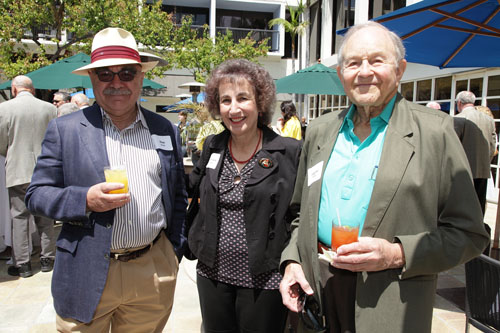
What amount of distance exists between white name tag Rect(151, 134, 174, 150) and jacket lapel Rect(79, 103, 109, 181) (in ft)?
0.93

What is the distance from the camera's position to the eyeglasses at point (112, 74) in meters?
1.98

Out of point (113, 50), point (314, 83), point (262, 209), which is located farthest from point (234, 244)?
point (314, 83)

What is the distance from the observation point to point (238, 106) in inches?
84.3

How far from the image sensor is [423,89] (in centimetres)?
1084

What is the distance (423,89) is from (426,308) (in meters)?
10.7

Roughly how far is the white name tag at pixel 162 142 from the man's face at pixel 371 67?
42.8 inches

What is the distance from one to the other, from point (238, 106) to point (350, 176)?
33.3 inches

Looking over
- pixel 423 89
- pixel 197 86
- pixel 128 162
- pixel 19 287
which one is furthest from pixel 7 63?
pixel 423 89

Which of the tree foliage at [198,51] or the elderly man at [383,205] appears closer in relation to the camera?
the elderly man at [383,205]

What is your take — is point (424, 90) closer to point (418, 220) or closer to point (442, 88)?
point (442, 88)

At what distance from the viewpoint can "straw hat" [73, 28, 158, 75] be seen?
1.96 meters

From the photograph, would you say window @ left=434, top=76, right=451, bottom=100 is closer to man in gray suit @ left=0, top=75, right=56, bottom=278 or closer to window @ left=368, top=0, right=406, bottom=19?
window @ left=368, top=0, right=406, bottom=19

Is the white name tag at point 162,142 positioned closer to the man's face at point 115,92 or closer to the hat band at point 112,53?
the man's face at point 115,92

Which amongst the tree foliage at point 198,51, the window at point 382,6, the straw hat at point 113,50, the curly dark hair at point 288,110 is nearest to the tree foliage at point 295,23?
the tree foliage at point 198,51
